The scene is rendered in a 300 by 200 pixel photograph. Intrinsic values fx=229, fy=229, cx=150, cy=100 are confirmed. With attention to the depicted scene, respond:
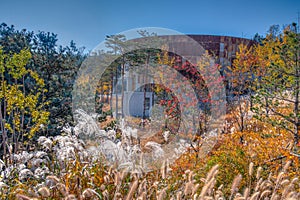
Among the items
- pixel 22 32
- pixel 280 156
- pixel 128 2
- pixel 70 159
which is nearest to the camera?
pixel 70 159

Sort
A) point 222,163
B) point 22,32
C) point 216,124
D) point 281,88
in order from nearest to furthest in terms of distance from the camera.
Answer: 1. point 222,163
2. point 281,88
3. point 22,32
4. point 216,124

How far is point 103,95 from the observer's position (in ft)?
25.9

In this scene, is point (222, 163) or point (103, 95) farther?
point (103, 95)

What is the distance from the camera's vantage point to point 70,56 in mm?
5793

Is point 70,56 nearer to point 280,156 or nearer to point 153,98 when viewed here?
point 153,98

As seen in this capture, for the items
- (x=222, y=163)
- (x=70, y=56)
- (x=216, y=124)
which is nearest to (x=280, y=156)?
(x=222, y=163)

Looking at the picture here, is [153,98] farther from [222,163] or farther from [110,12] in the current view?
Result: [222,163]

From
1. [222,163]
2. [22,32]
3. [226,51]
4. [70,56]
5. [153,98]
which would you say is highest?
[226,51]

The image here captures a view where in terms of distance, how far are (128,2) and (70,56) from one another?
2.55 meters

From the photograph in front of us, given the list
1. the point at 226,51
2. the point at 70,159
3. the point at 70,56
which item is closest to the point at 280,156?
the point at 70,159

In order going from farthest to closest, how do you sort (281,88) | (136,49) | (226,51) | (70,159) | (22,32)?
(226,51), (136,49), (22,32), (281,88), (70,159)

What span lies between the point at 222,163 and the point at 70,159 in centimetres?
173

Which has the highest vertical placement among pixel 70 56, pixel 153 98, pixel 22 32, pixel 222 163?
pixel 22 32

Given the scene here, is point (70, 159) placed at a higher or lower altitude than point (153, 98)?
lower
